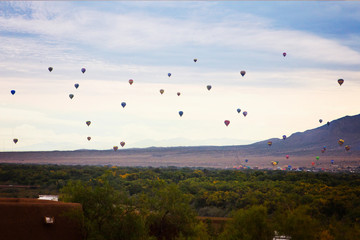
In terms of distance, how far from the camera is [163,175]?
7750cm

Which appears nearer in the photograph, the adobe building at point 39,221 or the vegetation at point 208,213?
the adobe building at point 39,221

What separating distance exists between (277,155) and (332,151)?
67.6ft

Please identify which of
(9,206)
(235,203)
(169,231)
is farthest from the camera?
(235,203)

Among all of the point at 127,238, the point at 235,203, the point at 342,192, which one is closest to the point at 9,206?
the point at 127,238

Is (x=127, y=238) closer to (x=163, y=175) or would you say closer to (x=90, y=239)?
(x=90, y=239)

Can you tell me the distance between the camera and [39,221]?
23.5 m

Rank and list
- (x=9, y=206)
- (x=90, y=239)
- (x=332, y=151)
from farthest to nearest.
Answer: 1. (x=332, y=151)
2. (x=90, y=239)
3. (x=9, y=206)

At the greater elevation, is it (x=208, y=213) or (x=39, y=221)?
(x=39, y=221)

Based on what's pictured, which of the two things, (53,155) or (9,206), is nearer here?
(9,206)

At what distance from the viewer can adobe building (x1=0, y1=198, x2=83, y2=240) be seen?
880 inches

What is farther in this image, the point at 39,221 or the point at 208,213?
the point at 208,213

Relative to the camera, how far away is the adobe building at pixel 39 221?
880 inches

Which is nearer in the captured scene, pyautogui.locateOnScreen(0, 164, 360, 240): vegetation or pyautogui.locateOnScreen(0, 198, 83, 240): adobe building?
pyautogui.locateOnScreen(0, 198, 83, 240): adobe building

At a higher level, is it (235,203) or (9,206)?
(9,206)
